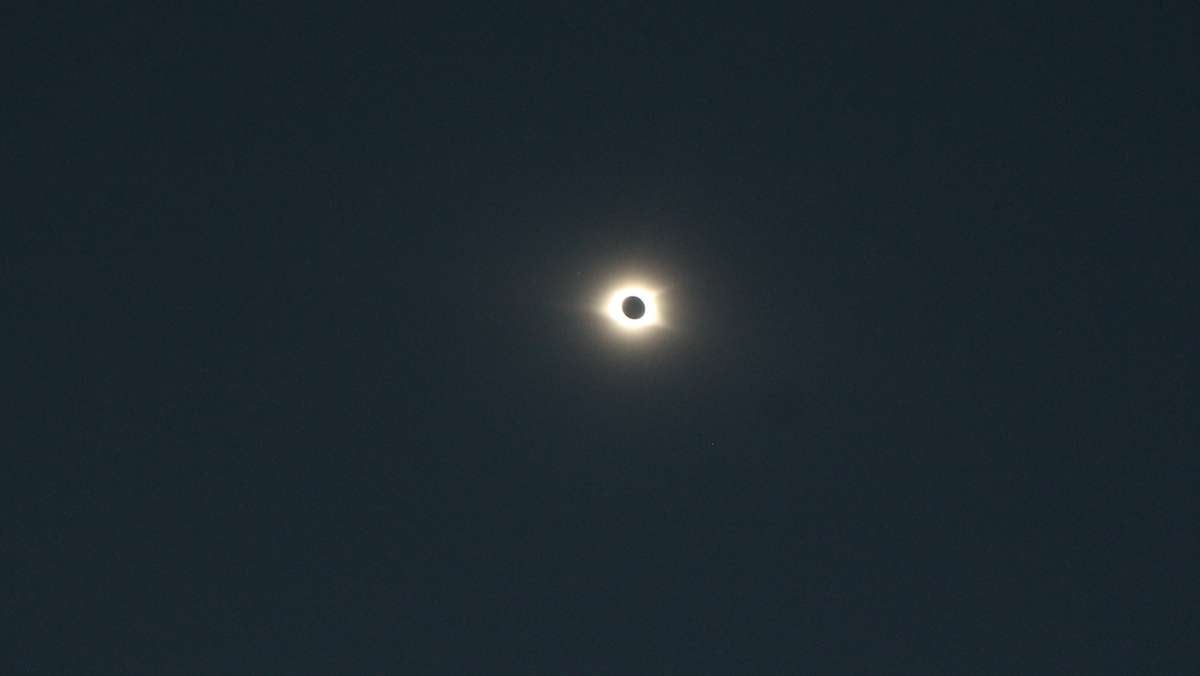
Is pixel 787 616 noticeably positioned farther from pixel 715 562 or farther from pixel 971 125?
pixel 971 125

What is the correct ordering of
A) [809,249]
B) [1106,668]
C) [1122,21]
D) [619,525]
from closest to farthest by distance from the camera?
[1122,21] → [809,249] → [619,525] → [1106,668]

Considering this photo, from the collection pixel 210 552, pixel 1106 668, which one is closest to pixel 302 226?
pixel 210 552

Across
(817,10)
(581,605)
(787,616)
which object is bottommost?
(787,616)

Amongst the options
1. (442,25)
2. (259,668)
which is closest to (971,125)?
(442,25)

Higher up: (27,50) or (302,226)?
(27,50)

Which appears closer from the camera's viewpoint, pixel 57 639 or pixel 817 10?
pixel 817 10

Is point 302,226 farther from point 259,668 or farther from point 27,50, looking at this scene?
point 259,668

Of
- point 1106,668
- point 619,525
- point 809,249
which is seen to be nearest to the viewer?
point 809,249
